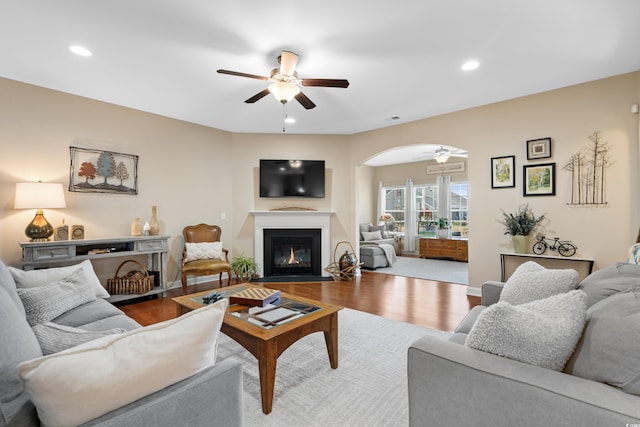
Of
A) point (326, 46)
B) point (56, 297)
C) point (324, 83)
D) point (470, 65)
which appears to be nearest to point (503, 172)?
point (470, 65)

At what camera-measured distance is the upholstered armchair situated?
431 cm

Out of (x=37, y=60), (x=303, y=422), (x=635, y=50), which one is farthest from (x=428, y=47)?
(x=37, y=60)

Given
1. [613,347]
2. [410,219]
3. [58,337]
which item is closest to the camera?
[613,347]

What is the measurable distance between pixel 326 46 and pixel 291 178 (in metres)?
3.04

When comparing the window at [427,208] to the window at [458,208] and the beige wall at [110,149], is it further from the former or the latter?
the beige wall at [110,149]

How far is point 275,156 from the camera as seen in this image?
5.58 meters

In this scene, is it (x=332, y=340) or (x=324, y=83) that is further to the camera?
(x=324, y=83)

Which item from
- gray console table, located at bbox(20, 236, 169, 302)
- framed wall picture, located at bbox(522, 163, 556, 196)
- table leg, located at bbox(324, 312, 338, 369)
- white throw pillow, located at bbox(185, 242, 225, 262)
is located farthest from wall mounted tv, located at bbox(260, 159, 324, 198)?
table leg, located at bbox(324, 312, 338, 369)

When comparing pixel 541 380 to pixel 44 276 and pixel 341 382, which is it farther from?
pixel 44 276

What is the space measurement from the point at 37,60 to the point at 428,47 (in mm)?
3833

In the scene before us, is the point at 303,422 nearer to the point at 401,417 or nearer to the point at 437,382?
the point at 401,417

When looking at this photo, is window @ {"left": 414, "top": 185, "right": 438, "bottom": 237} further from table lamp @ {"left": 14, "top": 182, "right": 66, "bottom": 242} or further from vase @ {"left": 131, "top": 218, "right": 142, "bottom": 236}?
table lamp @ {"left": 14, "top": 182, "right": 66, "bottom": 242}

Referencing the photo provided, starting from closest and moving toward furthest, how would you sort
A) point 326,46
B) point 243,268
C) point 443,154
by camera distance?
1. point 326,46
2. point 243,268
3. point 443,154

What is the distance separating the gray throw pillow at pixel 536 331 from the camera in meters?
1.04
